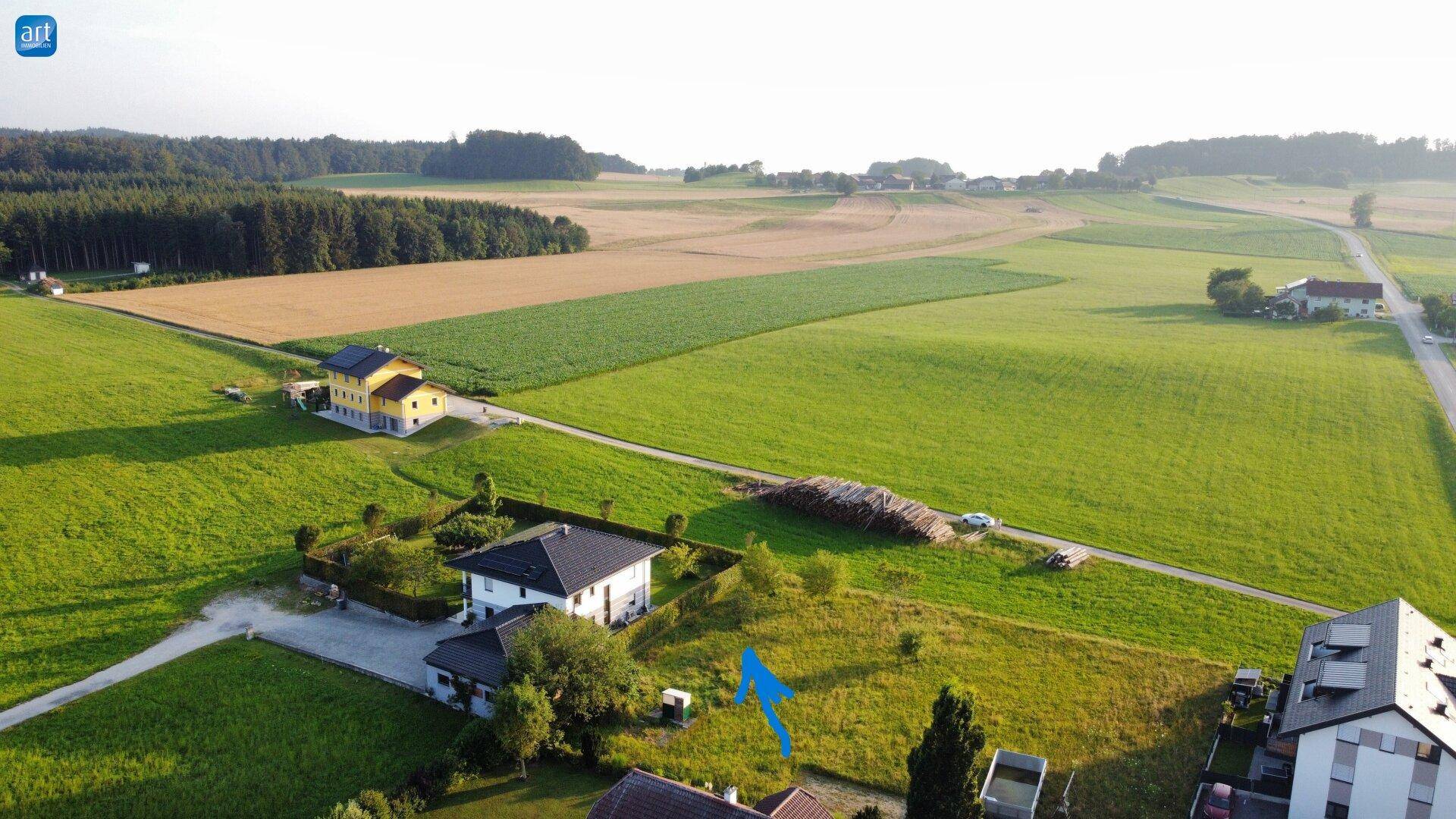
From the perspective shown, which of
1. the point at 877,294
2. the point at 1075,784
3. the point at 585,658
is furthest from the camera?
the point at 877,294

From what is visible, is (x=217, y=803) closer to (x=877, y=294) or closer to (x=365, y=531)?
(x=365, y=531)

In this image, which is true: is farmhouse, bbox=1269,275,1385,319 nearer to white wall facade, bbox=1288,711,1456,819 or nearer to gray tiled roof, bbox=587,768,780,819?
white wall facade, bbox=1288,711,1456,819

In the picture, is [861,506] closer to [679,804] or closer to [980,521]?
[980,521]

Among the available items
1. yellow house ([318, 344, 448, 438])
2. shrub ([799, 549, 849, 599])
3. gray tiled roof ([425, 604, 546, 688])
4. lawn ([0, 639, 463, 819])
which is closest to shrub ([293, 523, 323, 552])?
lawn ([0, 639, 463, 819])

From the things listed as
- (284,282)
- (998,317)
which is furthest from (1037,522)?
(284,282)

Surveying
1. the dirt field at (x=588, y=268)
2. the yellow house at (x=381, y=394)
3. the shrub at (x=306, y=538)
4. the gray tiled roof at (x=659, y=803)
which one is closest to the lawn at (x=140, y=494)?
the shrub at (x=306, y=538)

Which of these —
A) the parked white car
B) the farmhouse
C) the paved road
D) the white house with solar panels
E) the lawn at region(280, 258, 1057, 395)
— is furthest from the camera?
the farmhouse

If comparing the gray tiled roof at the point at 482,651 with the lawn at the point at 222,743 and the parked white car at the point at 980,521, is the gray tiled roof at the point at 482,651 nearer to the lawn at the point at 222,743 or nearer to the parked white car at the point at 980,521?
the lawn at the point at 222,743
